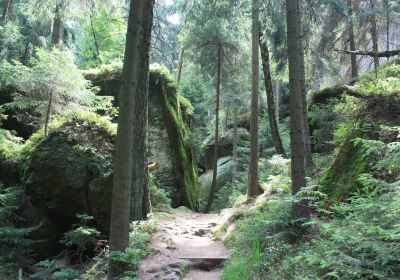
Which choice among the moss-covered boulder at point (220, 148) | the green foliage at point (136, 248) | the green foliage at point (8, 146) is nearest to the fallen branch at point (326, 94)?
the green foliage at point (136, 248)

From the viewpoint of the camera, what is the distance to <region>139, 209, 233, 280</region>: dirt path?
296 inches

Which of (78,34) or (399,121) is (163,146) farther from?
(78,34)

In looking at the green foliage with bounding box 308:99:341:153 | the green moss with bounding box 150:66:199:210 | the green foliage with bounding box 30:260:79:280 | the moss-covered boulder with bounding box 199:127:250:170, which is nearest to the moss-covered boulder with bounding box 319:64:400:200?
the green foliage with bounding box 308:99:341:153

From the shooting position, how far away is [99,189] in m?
10.4

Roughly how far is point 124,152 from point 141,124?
12.6 ft

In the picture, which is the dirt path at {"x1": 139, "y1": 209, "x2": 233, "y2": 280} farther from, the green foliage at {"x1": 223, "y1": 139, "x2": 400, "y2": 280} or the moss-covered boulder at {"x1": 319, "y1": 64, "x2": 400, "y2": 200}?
the moss-covered boulder at {"x1": 319, "y1": 64, "x2": 400, "y2": 200}

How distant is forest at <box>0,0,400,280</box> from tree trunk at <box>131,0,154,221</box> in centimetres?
3

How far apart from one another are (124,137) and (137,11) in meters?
2.21

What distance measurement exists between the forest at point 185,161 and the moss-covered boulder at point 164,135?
61mm

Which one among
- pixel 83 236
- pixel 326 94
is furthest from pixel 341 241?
pixel 326 94

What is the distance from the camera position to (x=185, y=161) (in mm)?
17094

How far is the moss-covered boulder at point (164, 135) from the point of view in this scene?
16.0 m

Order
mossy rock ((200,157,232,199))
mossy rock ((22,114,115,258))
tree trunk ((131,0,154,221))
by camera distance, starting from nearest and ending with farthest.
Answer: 1. tree trunk ((131,0,154,221))
2. mossy rock ((22,114,115,258))
3. mossy rock ((200,157,232,199))

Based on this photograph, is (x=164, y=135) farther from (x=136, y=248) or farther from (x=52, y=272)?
(x=136, y=248)
